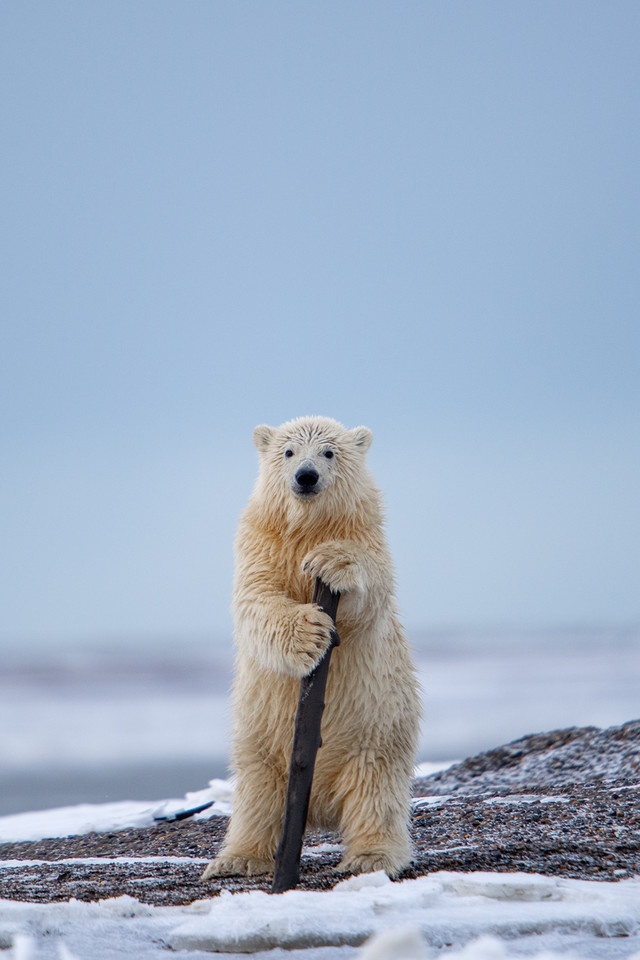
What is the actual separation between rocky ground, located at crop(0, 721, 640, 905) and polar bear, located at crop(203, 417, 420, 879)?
298mm

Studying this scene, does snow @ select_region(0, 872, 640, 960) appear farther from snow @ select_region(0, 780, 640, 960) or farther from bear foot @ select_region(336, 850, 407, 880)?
bear foot @ select_region(336, 850, 407, 880)

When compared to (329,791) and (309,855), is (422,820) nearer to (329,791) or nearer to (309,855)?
(309,855)

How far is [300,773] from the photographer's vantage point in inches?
181

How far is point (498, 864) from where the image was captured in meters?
4.73

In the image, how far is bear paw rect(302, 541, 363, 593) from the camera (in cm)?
483

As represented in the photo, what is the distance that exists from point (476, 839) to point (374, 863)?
1162 mm

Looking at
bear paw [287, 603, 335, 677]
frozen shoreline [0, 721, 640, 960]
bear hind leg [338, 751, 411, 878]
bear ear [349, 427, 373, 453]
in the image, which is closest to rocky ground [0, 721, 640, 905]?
frozen shoreline [0, 721, 640, 960]

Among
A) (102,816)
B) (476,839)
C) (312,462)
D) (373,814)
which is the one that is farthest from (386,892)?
(102,816)

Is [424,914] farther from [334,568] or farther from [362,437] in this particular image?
[362,437]

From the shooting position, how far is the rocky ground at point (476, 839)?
15.5 feet

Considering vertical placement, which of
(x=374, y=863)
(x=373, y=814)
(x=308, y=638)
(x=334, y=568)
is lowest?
(x=374, y=863)

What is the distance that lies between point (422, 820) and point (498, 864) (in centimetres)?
260

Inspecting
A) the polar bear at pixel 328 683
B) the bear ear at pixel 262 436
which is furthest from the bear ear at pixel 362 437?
the bear ear at pixel 262 436

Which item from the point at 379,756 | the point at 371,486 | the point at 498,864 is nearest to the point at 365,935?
the point at 498,864
